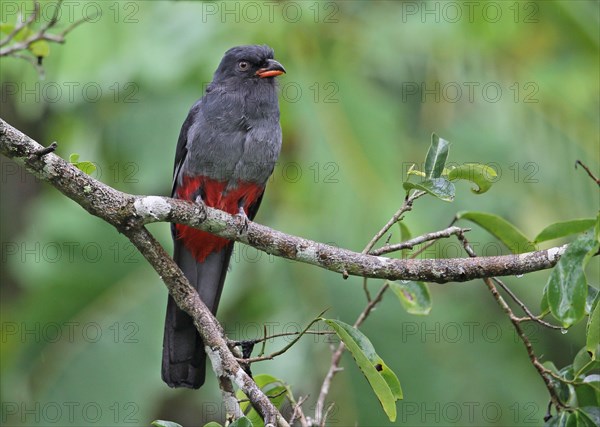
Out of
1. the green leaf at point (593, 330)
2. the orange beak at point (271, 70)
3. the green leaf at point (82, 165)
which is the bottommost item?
the green leaf at point (593, 330)

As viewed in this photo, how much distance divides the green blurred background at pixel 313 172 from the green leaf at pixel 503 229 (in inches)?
57.2

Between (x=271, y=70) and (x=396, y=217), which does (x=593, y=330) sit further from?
(x=271, y=70)

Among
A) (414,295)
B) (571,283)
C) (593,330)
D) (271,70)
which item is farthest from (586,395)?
(271,70)

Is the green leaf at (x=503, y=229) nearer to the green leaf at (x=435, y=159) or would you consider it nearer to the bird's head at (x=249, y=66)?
the green leaf at (x=435, y=159)

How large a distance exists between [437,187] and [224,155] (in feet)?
5.30

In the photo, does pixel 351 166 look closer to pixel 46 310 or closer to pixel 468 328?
pixel 468 328

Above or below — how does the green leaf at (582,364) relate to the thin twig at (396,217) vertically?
below

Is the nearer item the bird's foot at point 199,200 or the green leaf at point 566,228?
the green leaf at point 566,228

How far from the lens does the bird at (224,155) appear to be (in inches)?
171

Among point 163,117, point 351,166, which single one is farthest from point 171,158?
point 351,166

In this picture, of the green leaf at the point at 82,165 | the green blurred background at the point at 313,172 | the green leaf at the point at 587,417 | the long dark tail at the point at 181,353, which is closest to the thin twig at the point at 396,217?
the green leaf at the point at 587,417

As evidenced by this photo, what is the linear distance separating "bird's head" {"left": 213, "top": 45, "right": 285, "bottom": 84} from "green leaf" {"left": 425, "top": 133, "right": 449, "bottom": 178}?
1760 millimetres

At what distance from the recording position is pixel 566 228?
2.90 metres

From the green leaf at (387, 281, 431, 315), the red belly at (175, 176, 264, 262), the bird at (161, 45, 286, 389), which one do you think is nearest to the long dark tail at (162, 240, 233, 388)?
the bird at (161, 45, 286, 389)
